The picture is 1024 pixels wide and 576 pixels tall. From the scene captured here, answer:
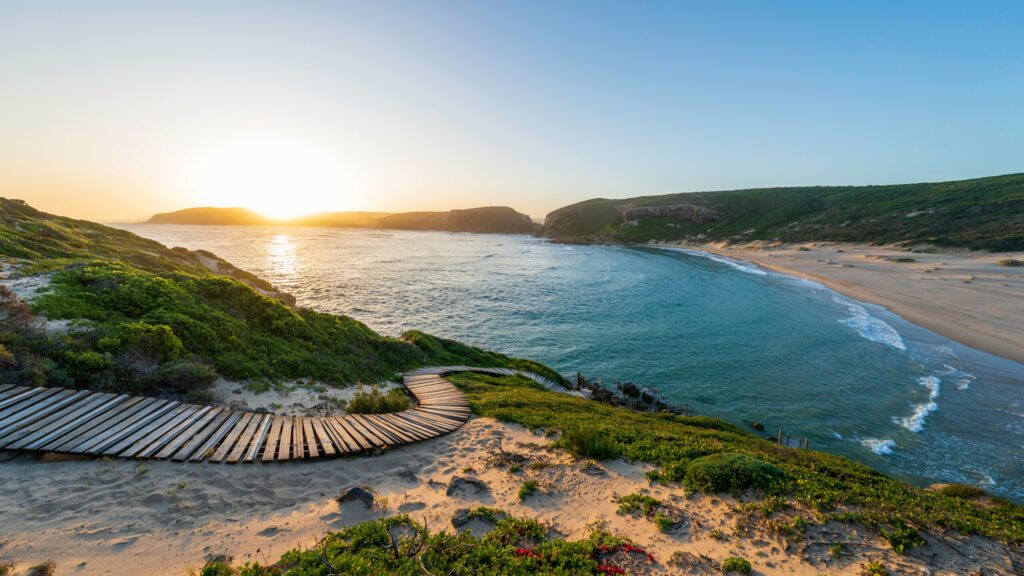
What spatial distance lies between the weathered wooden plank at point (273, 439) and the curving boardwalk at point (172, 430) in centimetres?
2

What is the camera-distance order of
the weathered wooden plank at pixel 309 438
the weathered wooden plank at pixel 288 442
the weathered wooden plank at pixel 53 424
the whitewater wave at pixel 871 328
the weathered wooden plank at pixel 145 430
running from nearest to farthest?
the weathered wooden plank at pixel 53 424 → the weathered wooden plank at pixel 145 430 → the weathered wooden plank at pixel 288 442 → the weathered wooden plank at pixel 309 438 → the whitewater wave at pixel 871 328

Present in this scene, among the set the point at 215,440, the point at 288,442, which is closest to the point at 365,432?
the point at 288,442

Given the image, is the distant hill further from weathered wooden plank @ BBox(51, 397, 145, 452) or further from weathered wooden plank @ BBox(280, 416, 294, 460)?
weathered wooden plank @ BBox(51, 397, 145, 452)

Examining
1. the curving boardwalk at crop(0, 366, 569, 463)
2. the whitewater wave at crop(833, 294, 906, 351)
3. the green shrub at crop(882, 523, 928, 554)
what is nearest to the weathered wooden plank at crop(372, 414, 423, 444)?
the curving boardwalk at crop(0, 366, 569, 463)

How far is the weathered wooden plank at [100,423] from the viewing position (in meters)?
7.61

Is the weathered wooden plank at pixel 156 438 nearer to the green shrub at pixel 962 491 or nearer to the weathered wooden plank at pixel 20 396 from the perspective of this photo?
the weathered wooden plank at pixel 20 396

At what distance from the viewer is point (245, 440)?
29.2 ft

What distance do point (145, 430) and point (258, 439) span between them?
2267 mm

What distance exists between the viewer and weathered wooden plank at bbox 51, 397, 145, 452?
7.61m

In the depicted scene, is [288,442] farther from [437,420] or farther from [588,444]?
[588,444]

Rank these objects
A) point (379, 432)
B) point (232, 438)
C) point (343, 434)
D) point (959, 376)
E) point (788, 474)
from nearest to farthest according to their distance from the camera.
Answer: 1. point (788, 474)
2. point (232, 438)
3. point (343, 434)
4. point (379, 432)
5. point (959, 376)

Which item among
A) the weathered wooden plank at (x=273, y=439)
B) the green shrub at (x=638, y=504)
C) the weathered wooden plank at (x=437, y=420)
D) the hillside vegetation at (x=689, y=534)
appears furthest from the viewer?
the weathered wooden plank at (x=437, y=420)

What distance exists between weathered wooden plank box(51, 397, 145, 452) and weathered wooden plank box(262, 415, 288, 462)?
3.03 metres

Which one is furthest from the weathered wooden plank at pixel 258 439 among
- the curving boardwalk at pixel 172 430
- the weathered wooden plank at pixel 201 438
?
the weathered wooden plank at pixel 201 438
